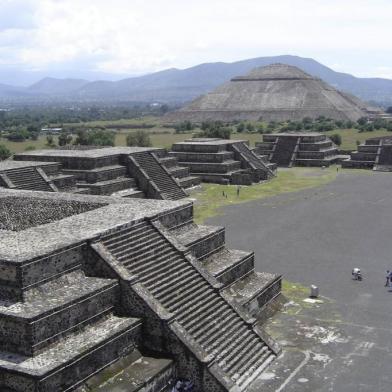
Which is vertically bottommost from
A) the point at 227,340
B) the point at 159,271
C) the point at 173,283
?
the point at 227,340

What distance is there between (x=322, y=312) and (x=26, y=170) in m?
23.1

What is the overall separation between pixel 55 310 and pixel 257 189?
38.0 meters

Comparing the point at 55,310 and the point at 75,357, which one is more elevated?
the point at 55,310

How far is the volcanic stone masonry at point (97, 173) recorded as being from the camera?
36906mm

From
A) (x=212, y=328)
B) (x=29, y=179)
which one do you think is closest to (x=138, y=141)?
(x=29, y=179)

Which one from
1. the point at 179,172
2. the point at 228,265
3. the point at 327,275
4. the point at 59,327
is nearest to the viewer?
the point at 59,327

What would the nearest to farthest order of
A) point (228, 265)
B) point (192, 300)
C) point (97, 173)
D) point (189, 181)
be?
point (192, 300) < point (228, 265) < point (97, 173) < point (189, 181)

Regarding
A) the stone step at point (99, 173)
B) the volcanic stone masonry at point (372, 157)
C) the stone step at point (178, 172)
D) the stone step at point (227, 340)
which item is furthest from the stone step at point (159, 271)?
the volcanic stone masonry at point (372, 157)

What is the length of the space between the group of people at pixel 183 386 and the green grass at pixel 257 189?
21.3 meters

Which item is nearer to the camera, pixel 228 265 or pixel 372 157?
pixel 228 265

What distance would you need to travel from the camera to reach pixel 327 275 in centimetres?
2578

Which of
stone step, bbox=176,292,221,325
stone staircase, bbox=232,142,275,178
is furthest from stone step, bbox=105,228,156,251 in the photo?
stone staircase, bbox=232,142,275,178

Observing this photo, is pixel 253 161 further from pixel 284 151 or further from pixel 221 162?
pixel 284 151

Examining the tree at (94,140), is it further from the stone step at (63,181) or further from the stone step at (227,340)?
the stone step at (227,340)
